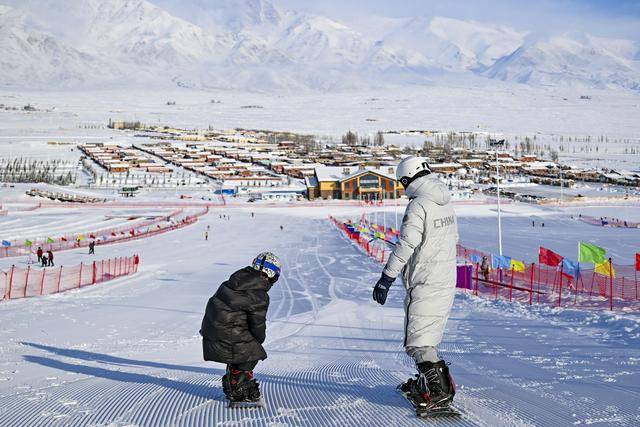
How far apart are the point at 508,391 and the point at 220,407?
6.64ft

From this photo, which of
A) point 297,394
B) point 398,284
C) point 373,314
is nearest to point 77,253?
point 398,284

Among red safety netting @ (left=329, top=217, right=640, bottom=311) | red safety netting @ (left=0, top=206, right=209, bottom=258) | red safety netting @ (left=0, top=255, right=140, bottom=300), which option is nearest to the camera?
red safety netting @ (left=329, top=217, right=640, bottom=311)

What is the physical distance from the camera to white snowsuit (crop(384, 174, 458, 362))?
13.1ft

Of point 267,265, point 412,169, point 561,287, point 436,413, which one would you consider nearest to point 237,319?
point 267,265

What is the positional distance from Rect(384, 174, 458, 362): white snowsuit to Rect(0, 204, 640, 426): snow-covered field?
550mm

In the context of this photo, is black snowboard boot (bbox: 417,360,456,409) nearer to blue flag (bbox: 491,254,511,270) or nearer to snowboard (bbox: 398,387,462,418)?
snowboard (bbox: 398,387,462,418)

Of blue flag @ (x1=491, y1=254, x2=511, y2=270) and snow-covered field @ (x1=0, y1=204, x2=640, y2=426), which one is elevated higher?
snow-covered field @ (x1=0, y1=204, x2=640, y2=426)

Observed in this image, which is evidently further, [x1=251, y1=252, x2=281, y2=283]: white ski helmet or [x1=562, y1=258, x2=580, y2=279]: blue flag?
[x1=562, y1=258, x2=580, y2=279]: blue flag

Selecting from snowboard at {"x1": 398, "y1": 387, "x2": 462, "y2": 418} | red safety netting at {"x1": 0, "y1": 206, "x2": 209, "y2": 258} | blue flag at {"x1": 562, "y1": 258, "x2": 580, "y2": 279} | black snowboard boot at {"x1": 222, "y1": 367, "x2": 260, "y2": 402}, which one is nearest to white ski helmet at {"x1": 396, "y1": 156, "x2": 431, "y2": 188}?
snowboard at {"x1": 398, "y1": 387, "x2": 462, "y2": 418}

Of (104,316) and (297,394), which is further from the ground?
(297,394)

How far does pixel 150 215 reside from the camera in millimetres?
48094

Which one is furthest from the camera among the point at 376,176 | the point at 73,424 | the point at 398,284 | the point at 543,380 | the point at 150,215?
the point at 376,176

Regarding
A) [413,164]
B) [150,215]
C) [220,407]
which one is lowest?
[150,215]

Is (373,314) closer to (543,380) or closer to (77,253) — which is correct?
(543,380)
